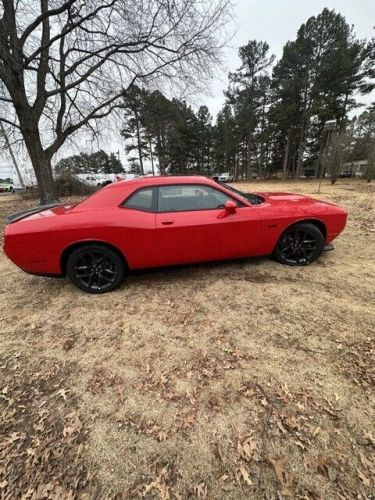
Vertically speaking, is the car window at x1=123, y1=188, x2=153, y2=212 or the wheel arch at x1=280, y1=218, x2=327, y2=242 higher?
the car window at x1=123, y1=188, x2=153, y2=212

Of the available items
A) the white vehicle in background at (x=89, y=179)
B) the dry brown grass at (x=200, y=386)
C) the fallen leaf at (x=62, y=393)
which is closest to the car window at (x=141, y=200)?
the dry brown grass at (x=200, y=386)

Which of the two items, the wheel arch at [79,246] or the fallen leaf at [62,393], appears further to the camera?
the wheel arch at [79,246]

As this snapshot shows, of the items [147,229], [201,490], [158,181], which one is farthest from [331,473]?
[158,181]

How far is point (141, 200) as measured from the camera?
10.8 feet

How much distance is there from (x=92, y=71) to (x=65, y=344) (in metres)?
11.4

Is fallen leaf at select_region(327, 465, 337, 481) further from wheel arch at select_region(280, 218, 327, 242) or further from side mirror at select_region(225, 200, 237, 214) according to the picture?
wheel arch at select_region(280, 218, 327, 242)

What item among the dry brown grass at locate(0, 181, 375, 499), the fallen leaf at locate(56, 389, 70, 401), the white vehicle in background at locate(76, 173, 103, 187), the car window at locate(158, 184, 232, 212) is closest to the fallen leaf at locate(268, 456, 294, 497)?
the dry brown grass at locate(0, 181, 375, 499)

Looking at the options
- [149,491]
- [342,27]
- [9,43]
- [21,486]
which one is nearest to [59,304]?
[21,486]

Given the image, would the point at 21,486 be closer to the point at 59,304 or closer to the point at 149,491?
the point at 149,491

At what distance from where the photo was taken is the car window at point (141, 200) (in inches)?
128

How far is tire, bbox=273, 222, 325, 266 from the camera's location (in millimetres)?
3634

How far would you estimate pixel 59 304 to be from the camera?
3203 mm

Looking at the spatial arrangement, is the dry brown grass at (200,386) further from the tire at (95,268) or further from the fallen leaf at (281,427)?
the tire at (95,268)

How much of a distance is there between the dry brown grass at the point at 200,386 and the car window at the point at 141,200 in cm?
108
